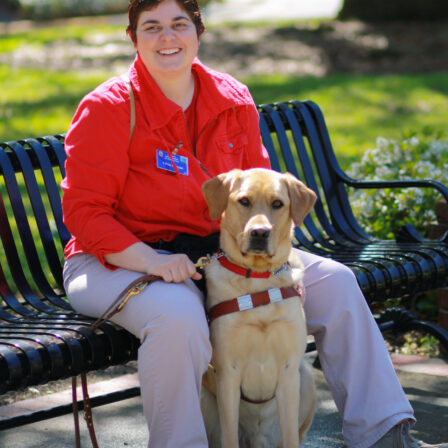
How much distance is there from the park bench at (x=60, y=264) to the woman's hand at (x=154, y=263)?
0.27 m

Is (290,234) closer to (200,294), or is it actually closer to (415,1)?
(200,294)

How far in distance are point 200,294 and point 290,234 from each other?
0.45 meters

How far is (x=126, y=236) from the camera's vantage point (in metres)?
3.36

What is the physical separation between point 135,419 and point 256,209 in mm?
1522

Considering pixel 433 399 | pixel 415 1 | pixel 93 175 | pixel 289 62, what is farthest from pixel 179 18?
pixel 415 1

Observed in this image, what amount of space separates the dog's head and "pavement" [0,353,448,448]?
1.12m

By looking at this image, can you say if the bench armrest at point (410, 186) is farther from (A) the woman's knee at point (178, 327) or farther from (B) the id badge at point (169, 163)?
(A) the woman's knee at point (178, 327)

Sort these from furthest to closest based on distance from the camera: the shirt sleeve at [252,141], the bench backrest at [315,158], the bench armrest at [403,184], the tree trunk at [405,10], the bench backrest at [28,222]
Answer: the tree trunk at [405,10] < the bench backrest at [315,158] < the bench armrest at [403,184] < the bench backrest at [28,222] < the shirt sleeve at [252,141]

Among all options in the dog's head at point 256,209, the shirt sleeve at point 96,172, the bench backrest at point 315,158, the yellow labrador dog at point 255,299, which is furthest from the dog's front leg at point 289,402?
the bench backrest at point 315,158

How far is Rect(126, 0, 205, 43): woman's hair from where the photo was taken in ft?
11.7

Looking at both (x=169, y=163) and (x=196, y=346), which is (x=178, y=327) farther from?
(x=169, y=163)

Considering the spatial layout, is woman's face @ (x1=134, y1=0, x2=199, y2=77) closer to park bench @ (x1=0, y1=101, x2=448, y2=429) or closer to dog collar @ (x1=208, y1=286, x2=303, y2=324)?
park bench @ (x1=0, y1=101, x2=448, y2=429)

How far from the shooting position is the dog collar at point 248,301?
3.29 metres

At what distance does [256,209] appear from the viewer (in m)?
3.29
